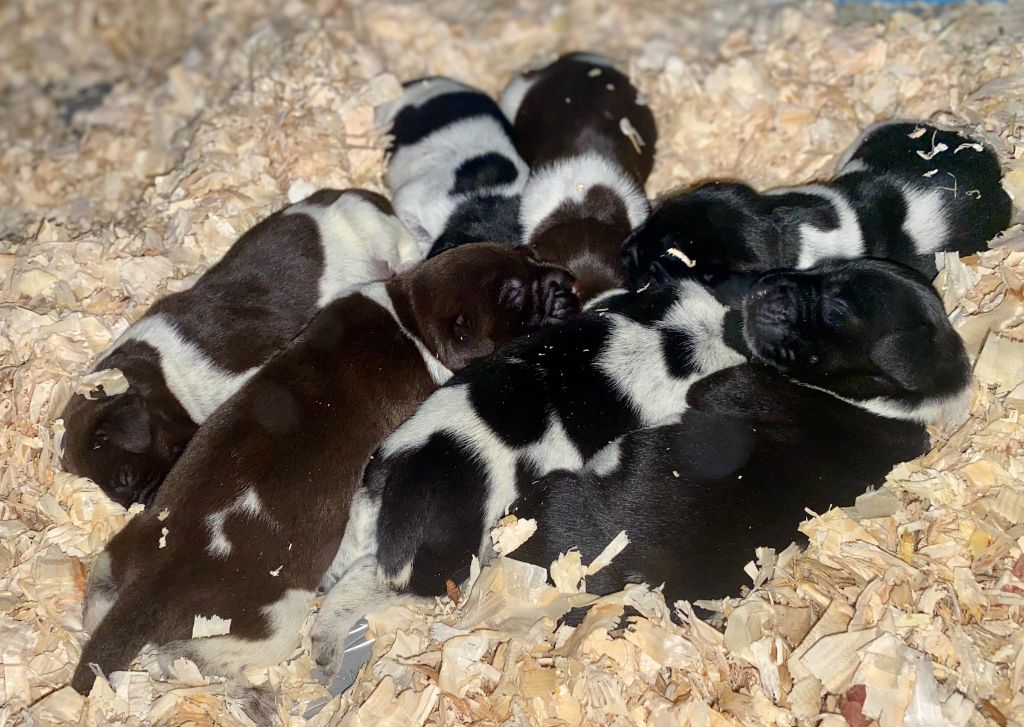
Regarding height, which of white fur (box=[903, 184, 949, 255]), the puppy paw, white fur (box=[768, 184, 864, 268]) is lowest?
white fur (box=[903, 184, 949, 255])

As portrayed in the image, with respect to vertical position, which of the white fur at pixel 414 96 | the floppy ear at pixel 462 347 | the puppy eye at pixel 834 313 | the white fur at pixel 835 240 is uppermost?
the white fur at pixel 414 96

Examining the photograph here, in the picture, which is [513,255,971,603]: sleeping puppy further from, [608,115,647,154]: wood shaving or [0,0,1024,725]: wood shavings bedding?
[608,115,647,154]: wood shaving

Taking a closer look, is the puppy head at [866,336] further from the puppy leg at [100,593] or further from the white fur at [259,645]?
the puppy leg at [100,593]

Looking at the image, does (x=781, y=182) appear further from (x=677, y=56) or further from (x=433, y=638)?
(x=433, y=638)

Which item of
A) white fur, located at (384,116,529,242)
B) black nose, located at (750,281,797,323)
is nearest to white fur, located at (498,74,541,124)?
white fur, located at (384,116,529,242)

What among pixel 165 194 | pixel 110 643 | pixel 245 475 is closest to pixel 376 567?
pixel 245 475

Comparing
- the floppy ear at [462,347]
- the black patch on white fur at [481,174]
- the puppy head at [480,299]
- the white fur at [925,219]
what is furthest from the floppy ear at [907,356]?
the black patch on white fur at [481,174]
